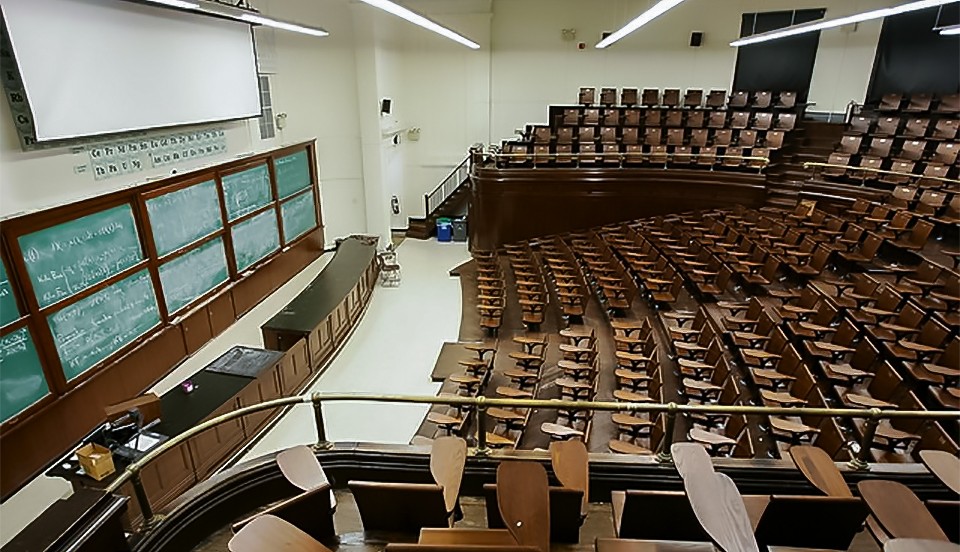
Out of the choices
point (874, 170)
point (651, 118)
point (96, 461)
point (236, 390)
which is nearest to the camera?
point (96, 461)

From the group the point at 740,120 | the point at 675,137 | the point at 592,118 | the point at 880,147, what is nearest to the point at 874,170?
the point at 880,147

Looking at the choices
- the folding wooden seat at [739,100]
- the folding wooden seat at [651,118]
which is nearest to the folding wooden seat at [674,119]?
the folding wooden seat at [651,118]

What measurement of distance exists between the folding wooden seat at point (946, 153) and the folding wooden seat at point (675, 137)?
3.97m

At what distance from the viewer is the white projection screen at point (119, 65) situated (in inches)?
172

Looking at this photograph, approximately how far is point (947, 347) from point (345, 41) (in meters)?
10.1

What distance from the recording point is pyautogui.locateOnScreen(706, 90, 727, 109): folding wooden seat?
11.3 m

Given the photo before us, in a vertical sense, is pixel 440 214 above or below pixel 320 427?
below

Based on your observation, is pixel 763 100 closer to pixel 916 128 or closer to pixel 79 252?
pixel 916 128

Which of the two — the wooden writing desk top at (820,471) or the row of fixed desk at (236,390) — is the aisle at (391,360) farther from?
the wooden writing desk top at (820,471)

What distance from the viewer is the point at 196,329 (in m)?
6.53

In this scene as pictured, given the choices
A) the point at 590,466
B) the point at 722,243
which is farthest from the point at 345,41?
the point at 590,466

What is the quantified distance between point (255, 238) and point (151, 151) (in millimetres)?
2331

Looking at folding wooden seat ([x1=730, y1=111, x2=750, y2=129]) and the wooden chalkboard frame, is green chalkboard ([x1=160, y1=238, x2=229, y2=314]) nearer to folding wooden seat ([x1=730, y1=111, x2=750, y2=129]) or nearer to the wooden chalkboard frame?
the wooden chalkboard frame

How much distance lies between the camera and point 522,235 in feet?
35.2
